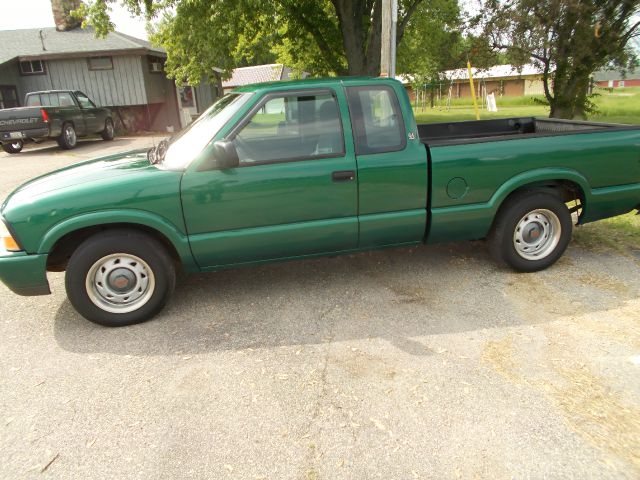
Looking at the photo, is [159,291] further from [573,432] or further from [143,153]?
[573,432]

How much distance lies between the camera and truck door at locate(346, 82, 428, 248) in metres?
4.11

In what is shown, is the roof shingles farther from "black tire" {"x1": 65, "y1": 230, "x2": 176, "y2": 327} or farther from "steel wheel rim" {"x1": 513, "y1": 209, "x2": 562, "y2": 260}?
"steel wheel rim" {"x1": 513, "y1": 209, "x2": 562, "y2": 260}

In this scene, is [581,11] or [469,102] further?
[469,102]

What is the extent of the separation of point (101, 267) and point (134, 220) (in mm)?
494

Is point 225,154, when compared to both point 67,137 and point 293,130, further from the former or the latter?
point 67,137

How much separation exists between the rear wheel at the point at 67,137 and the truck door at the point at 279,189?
45.4 feet

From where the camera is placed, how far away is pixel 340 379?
319 centimetres

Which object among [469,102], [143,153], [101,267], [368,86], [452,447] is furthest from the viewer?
[469,102]

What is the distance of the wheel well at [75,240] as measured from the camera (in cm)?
385

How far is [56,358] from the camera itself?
3.58 meters

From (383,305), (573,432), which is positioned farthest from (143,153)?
(573,432)

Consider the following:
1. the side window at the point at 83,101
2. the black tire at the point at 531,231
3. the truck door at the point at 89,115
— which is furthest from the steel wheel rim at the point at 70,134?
the black tire at the point at 531,231

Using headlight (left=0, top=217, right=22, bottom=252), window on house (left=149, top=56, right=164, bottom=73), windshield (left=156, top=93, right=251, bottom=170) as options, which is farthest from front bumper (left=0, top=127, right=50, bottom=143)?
headlight (left=0, top=217, right=22, bottom=252)

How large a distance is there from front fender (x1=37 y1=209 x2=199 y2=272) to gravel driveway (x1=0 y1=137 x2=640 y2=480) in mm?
722
